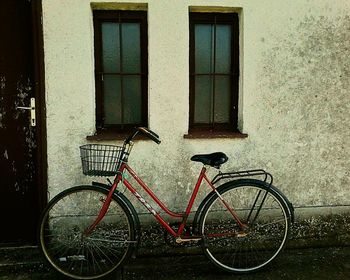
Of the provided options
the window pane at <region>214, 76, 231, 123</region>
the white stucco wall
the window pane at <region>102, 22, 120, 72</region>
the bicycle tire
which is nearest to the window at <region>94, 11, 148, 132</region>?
the window pane at <region>102, 22, 120, 72</region>

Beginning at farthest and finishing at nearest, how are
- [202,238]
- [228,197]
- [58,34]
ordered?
[228,197] → [58,34] → [202,238]

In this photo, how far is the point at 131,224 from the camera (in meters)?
4.01

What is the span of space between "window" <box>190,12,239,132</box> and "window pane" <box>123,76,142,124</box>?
0.62 metres

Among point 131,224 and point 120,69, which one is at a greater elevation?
point 120,69

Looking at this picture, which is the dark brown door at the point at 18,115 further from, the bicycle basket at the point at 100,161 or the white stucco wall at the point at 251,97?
the bicycle basket at the point at 100,161

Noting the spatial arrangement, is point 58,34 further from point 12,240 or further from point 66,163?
point 12,240

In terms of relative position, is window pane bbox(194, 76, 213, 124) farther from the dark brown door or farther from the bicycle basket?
the dark brown door

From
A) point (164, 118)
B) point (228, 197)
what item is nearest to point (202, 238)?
point (228, 197)

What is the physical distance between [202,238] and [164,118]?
4.54 ft

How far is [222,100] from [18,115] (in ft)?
7.65

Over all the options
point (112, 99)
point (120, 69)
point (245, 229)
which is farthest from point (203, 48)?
point (245, 229)

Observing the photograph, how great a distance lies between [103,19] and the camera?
4.64 metres

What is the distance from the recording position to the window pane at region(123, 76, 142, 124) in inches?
187

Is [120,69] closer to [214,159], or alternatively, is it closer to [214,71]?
[214,71]
